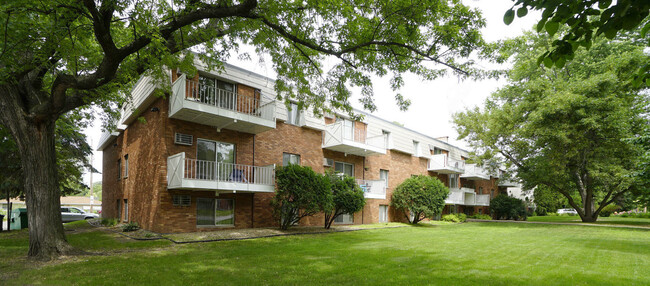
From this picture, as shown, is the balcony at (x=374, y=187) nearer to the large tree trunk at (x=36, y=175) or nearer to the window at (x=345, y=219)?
the window at (x=345, y=219)

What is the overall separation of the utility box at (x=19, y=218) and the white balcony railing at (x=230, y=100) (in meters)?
13.2

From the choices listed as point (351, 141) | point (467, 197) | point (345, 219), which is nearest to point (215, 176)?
point (351, 141)

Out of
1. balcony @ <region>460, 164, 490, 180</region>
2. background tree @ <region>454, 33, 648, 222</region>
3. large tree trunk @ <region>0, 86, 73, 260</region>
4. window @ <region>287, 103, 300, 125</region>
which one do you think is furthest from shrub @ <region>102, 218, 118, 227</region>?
balcony @ <region>460, 164, 490, 180</region>

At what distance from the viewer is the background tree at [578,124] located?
2227 centimetres

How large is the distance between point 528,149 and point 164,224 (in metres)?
27.4

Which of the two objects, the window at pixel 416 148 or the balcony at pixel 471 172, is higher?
the window at pixel 416 148

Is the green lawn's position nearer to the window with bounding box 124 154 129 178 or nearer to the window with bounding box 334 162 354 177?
the window with bounding box 124 154 129 178

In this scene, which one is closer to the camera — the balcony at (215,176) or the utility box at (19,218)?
the balcony at (215,176)

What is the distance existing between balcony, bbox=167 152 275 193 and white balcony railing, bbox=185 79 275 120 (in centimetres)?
241

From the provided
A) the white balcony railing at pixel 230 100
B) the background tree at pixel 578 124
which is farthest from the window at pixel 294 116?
the background tree at pixel 578 124

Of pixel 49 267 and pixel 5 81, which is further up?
pixel 5 81

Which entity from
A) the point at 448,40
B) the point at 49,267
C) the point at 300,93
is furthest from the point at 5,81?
the point at 448,40

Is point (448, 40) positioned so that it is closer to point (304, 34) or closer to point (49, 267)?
point (304, 34)

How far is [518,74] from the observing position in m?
29.3
